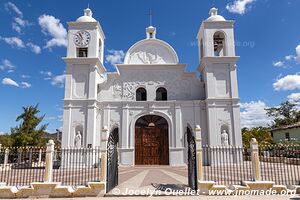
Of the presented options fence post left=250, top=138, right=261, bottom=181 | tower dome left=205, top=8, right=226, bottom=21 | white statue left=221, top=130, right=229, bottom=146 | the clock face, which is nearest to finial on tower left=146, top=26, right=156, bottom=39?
tower dome left=205, top=8, right=226, bottom=21

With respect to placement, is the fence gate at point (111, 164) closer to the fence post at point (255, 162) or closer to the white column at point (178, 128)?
the fence post at point (255, 162)

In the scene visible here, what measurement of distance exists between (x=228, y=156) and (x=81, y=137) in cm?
1054

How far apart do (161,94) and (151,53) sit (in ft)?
11.7

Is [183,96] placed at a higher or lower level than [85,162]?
higher

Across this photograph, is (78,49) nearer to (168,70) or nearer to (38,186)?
(168,70)

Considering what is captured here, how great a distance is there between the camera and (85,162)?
51.8 ft

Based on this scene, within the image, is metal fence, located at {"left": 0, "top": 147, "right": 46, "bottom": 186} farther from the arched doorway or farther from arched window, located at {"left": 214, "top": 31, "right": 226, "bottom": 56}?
arched window, located at {"left": 214, "top": 31, "right": 226, "bottom": 56}

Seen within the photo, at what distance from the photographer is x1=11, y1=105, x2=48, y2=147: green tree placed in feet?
63.5

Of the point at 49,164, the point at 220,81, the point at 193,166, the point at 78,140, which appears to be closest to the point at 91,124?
the point at 78,140

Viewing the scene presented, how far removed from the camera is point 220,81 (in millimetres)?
17328

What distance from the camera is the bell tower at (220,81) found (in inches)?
651

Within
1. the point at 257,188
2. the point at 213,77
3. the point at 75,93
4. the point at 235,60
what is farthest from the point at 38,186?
the point at 235,60

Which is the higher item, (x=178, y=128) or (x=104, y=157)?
(x=178, y=128)

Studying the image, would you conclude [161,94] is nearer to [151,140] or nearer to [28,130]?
[151,140]
